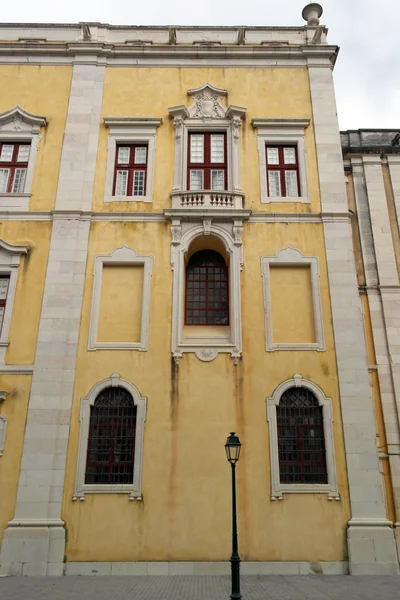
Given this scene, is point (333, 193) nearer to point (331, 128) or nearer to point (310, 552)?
point (331, 128)

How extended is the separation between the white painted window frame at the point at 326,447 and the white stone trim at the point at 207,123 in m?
7.64

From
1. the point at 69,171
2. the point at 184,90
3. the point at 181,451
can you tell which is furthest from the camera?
the point at 184,90

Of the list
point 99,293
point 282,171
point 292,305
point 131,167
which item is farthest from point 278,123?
point 99,293

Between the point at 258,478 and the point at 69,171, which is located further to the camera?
the point at 69,171

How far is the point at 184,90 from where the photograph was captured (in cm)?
1934

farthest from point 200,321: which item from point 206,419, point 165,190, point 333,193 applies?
point 333,193

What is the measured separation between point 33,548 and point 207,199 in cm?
1245

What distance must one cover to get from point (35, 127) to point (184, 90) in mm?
6260

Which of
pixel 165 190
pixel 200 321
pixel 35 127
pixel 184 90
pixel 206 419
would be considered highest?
pixel 184 90

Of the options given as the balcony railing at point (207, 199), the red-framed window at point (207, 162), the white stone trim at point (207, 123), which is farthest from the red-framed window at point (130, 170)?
the red-framed window at point (207, 162)

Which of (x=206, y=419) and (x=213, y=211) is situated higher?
(x=213, y=211)

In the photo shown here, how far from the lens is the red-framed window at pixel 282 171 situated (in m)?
17.8

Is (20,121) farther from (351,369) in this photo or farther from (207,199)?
(351,369)

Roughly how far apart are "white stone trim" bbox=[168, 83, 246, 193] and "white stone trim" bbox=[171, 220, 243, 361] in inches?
68.4
